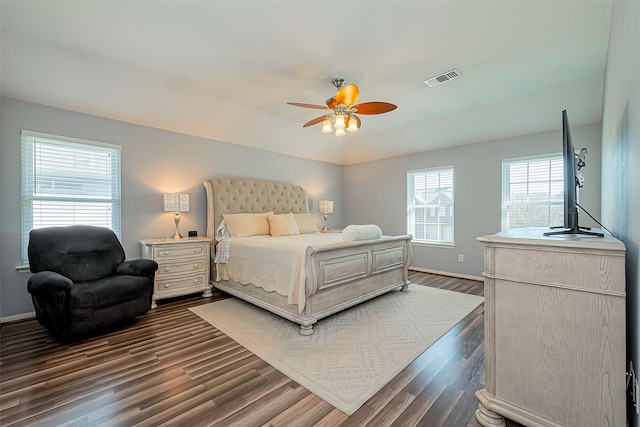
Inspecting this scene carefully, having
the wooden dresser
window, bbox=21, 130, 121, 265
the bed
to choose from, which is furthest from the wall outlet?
window, bbox=21, 130, 121, 265

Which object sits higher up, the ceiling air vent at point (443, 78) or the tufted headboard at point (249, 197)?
the ceiling air vent at point (443, 78)

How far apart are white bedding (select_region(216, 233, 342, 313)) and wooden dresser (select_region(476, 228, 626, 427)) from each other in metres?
1.66

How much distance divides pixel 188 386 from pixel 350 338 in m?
1.42

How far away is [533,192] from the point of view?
437 centimetres

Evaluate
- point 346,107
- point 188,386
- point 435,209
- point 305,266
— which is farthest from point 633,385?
point 435,209

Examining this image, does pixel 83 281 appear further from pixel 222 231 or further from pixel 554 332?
pixel 554 332

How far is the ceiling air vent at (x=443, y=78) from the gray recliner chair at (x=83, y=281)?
394 cm

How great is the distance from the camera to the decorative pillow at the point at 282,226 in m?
4.48

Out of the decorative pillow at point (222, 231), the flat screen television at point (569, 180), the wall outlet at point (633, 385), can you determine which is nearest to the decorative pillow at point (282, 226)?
the decorative pillow at point (222, 231)

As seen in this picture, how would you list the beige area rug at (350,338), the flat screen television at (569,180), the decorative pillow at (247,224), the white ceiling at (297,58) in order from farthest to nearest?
the decorative pillow at (247,224)
the white ceiling at (297,58)
the beige area rug at (350,338)
the flat screen television at (569,180)

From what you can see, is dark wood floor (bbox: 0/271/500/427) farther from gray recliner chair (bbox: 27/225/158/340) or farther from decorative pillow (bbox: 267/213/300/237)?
decorative pillow (bbox: 267/213/300/237)

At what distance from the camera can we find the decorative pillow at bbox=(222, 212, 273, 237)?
164 inches

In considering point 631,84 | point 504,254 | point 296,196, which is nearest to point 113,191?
point 296,196

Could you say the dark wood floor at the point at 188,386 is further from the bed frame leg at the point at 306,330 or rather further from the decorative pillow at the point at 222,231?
the decorative pillow at the point at 222,231
